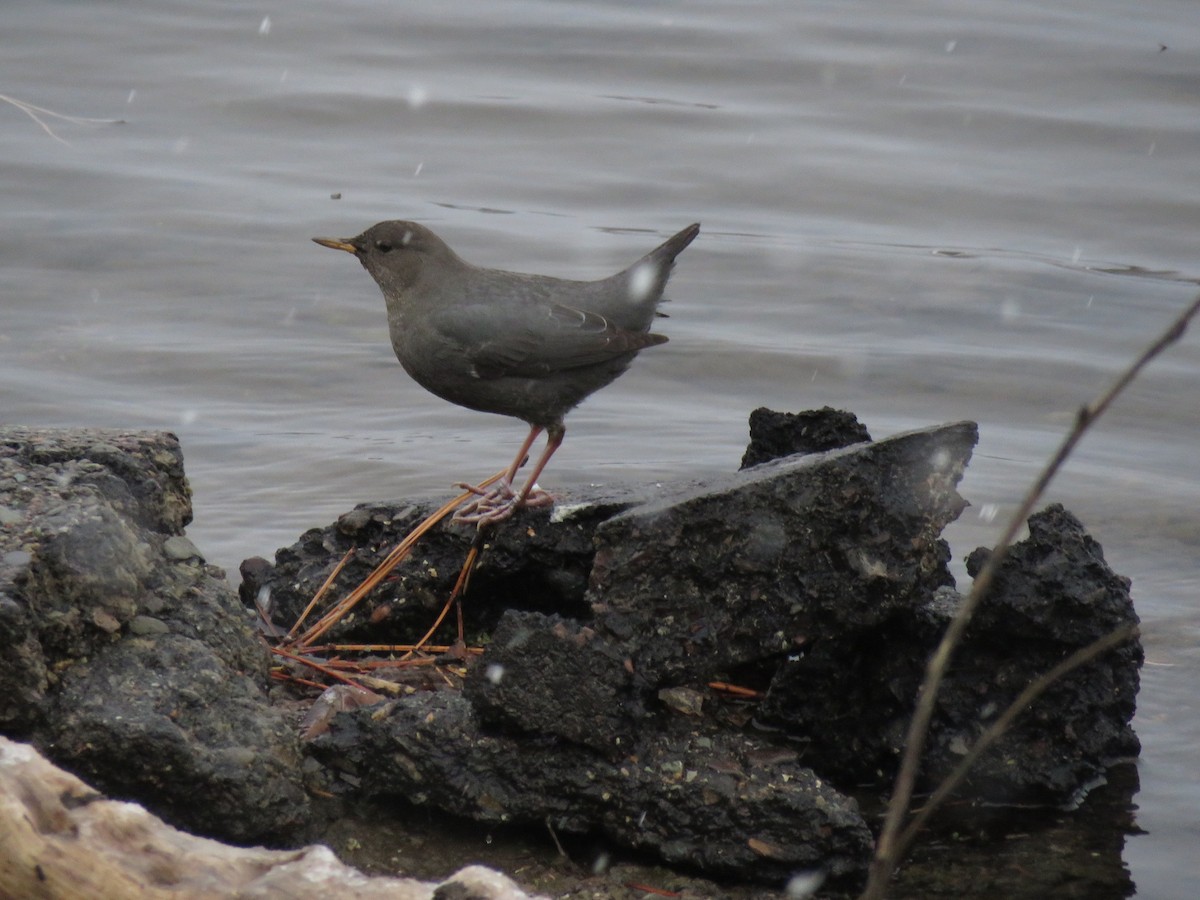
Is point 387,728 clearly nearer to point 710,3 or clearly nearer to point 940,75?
point 940,75

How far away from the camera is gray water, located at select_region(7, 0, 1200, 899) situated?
7309 millimetres

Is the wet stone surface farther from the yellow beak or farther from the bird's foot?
the yellow beak

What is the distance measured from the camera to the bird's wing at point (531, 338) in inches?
205

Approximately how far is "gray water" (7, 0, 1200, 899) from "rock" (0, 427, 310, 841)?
4.74ft

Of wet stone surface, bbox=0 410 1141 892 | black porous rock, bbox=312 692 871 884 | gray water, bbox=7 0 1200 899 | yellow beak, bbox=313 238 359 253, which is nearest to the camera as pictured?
wet stone surface, bbox=0 410 1141 892

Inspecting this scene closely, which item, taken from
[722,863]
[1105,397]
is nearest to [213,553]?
[722,863]

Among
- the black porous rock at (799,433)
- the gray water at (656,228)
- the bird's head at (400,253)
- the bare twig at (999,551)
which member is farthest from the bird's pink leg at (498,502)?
the bare twig at (999,551)

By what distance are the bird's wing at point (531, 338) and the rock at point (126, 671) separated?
1.76 meters

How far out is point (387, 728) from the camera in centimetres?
349

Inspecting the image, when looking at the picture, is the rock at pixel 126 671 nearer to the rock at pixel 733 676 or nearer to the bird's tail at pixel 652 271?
the rock at pixel 733 676

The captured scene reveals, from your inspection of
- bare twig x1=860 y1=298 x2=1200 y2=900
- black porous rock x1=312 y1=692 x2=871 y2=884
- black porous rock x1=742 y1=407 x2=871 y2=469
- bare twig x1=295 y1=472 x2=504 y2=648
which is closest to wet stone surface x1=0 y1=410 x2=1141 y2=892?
black porous rock x1=312 y1=692 x2=871 y2=884

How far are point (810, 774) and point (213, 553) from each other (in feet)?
10.4

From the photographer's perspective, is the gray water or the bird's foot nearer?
the bird's foot

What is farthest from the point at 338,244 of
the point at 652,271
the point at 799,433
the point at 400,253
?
the point at 799,433
